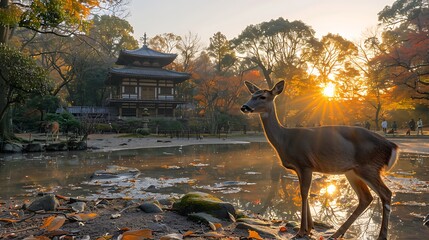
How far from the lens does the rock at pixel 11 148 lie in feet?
56.2

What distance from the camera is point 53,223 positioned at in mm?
3951

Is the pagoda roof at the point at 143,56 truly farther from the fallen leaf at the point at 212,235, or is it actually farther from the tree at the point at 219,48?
the fallen leaf at the point at 212,235

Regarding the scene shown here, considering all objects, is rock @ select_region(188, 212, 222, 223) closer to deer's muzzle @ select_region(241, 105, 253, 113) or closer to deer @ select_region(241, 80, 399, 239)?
Result: deer @ select_region(241, 80, 399, 239)

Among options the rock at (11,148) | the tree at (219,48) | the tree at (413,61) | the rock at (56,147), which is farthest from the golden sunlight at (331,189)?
the tree at (219,48)

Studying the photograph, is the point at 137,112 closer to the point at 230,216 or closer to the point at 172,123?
the point at 172,123

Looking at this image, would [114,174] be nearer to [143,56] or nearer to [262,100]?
[262,100]

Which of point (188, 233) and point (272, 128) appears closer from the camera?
point (188, 233)

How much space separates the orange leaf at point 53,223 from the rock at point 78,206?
23.2 inches

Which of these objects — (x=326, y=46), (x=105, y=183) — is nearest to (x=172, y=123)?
(x=326, y=46)

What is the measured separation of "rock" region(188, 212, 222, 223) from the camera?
14.7 ft

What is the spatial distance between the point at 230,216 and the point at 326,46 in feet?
139

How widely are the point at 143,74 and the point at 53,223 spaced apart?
37.6m

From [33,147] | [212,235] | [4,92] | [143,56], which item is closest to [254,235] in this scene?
[212,235]

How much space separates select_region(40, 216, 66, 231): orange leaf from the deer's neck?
296 centimetres
